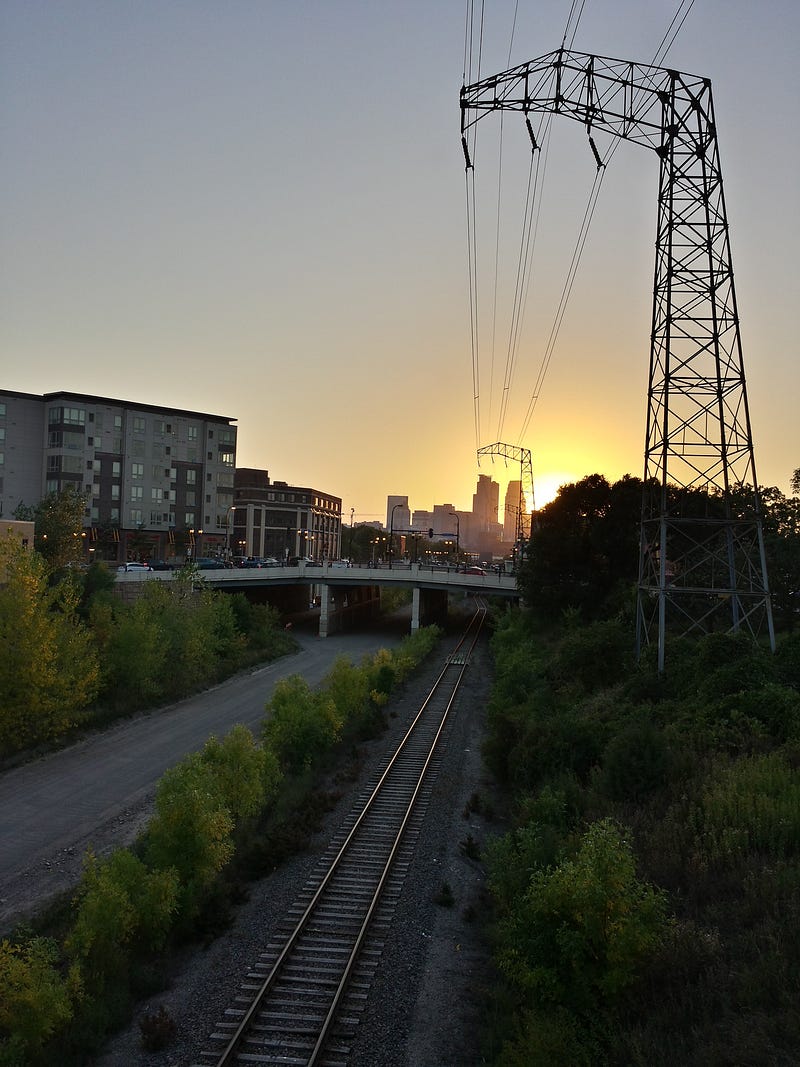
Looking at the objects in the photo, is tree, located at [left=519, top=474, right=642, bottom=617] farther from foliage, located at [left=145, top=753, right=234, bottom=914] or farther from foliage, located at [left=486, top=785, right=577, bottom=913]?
foliage, located at [left=145, top=753, right=234, bottom=914]

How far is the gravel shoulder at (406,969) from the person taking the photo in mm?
10977

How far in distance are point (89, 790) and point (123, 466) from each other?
6257cm

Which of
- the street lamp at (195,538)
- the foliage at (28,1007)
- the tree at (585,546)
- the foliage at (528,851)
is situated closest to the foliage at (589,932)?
the foliage at (528,851)

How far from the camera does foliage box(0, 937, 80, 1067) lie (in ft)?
35.6

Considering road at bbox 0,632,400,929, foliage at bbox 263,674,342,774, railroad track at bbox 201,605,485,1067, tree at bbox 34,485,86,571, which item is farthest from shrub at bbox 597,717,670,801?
tree at bbox 34,485,86,571

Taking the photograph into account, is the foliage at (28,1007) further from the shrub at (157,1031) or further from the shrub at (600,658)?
the shrub at (600,658)

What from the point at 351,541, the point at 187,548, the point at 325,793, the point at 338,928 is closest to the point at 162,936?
the point at 338,928

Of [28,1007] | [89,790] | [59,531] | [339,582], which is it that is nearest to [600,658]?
[89,790]

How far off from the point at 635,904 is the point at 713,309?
67.5 ft

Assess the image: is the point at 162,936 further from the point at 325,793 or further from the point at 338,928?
the point at 325,793

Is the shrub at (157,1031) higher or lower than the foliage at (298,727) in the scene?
lower

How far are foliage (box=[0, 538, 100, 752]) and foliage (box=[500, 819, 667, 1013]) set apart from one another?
22661 mm

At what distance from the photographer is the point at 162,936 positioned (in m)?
14.0

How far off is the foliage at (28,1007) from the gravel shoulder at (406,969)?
0.96 meters
